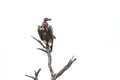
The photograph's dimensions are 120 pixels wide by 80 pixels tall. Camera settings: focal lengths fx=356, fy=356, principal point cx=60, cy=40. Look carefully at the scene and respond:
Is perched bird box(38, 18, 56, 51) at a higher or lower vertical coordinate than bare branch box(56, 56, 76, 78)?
higher

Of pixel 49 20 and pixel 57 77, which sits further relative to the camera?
pixel 49 20

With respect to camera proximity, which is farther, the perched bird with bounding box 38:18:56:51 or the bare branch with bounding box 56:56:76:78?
the perched bird with bounding box 38:18:56:51

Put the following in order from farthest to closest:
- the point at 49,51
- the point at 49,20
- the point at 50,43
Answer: the point at 49,20 → the point at 50,43 → the point at 49,51

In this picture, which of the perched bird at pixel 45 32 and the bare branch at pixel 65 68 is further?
the perched bird at pixel 45 32

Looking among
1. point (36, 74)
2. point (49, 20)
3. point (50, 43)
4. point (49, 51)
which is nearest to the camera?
point (36, 74)

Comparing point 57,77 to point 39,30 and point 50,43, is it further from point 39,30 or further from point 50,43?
point 39,30

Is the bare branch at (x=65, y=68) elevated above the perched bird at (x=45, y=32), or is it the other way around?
the perched bird at (x=45, y=32)

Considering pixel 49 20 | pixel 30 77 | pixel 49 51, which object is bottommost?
pixel 30 77

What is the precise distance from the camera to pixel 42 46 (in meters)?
14.6

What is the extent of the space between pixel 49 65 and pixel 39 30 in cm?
318

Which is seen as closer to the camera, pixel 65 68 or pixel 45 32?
pixel 65 68

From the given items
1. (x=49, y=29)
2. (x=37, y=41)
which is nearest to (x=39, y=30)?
(x=49, y=29)

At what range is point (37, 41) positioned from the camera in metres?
14.7

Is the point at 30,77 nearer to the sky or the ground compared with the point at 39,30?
nearer to the ground
